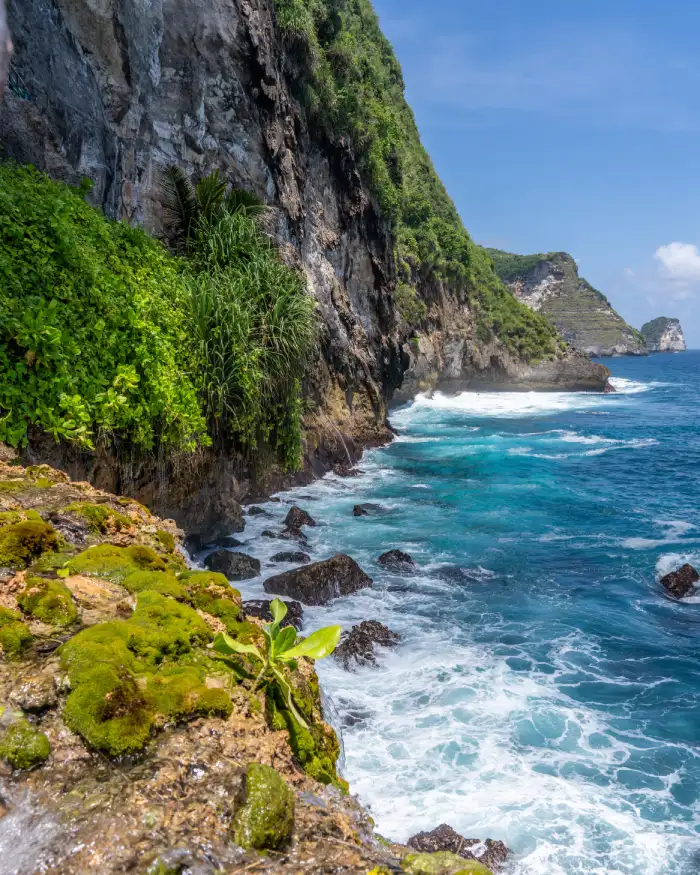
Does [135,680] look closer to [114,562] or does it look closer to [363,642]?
[114,562]

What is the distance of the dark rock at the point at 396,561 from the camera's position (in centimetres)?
1441

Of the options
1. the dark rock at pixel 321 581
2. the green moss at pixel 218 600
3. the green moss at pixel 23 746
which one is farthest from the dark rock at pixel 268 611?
the green moss at pixel 23 746

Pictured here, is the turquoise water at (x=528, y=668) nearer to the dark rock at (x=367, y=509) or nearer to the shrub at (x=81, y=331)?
the dark rock at (x=367, y=509)

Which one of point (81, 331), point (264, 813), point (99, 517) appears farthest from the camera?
point (81, 331)

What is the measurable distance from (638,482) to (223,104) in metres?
21.6

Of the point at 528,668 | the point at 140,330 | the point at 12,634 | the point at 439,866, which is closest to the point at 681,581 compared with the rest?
the point at 528,668

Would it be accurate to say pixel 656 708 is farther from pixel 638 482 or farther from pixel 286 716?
pixel 638 482

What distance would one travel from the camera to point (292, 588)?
39.8 feet

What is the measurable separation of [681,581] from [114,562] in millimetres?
13919

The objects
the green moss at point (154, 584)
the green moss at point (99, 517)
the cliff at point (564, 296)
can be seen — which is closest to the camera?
the green moss at point (154, 584)

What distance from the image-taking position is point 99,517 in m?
4.86

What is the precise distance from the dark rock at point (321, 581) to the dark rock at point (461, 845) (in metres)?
5.86

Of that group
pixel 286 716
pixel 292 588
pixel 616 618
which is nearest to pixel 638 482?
pixel 616 618

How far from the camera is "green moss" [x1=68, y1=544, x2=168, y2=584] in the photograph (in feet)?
13.4
